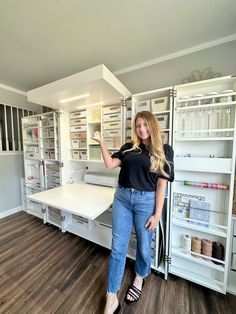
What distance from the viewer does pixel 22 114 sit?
3.04 metres

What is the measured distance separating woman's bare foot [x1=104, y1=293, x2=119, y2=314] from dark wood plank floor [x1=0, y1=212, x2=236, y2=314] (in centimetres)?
9

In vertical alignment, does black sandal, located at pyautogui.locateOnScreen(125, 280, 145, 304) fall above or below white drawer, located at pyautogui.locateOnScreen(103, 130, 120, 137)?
below

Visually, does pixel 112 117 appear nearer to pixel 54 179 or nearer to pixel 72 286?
pixel 54 179

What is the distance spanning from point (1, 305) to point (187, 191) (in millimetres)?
1963

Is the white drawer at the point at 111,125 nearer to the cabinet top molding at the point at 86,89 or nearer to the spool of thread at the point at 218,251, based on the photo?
the cabinet top molding at the point at 86,89

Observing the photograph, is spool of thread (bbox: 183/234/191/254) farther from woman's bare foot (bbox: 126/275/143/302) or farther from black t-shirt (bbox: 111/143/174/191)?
black t-shirt (bbox: 111/143/174/191)

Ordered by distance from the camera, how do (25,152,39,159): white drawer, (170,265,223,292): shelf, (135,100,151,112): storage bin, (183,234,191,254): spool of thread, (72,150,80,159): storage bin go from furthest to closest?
(25,152,39,159): white drawer
(72,150,80,159): storage bin
(135,100,151,112): storage bin
(183,234,191,254): spool of thread
(170,265,223,292): shelf

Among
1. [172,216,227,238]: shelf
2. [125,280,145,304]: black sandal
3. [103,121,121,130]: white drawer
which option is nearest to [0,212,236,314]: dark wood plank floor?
[125,280,145,304]: black sandal

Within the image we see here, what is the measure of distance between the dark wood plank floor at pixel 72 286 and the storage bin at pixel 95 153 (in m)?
1.20

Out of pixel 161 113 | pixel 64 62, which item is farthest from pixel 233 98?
pixel 64 62

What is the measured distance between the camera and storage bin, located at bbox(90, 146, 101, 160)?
2.01m

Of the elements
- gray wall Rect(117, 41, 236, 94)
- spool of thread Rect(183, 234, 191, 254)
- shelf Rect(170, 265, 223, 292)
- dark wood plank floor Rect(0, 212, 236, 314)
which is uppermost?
gray wall Rect(117, 41, 236, 94)

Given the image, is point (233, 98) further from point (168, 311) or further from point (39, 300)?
point (39, 300)

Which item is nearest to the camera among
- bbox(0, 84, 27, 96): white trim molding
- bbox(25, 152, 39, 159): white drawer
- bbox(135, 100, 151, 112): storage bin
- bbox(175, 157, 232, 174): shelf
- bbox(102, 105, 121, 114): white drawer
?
bbox(175, 157, 232, 174): shelf
